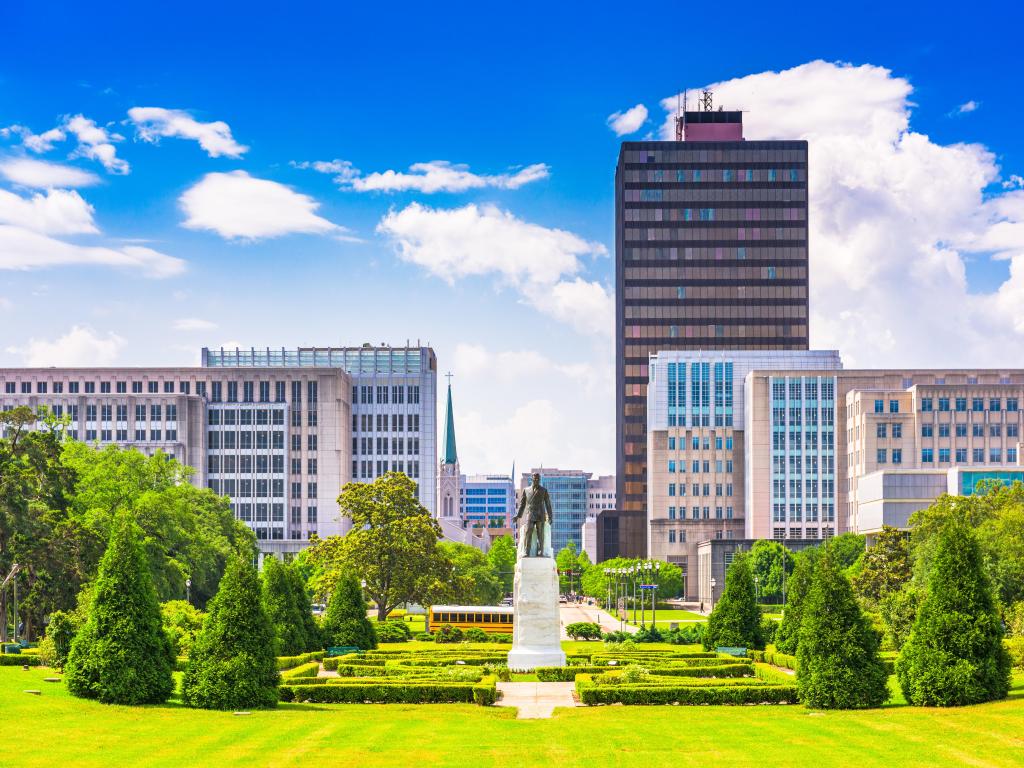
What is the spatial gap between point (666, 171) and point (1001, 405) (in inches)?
2398

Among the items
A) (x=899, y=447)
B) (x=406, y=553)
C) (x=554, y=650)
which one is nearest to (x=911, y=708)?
(x=554, y=650)

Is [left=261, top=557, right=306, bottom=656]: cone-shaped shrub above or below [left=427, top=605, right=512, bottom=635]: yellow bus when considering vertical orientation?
above

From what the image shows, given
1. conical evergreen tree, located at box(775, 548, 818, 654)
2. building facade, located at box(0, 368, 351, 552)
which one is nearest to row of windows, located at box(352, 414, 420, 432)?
building facade, located at box(0, 368, 351, 552)

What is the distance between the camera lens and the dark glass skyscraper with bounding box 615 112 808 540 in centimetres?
17988

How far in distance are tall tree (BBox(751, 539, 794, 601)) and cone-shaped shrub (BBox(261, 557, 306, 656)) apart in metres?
71.0

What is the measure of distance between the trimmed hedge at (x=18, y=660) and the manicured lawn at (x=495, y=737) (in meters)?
9.40

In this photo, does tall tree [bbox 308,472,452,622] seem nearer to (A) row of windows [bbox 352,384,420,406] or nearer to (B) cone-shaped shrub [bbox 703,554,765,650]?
(B) cone-shaped shrub [bbox 703,554,765,650]

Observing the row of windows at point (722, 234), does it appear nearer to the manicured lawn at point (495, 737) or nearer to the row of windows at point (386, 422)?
the row of windows at point (386, 422)

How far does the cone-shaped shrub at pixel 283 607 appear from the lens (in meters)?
66.6

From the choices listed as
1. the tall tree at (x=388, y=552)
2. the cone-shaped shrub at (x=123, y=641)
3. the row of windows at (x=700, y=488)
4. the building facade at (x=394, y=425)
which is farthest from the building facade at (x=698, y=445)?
the cone-shaped shrub at (x=123, y=641)

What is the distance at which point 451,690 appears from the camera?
1886 inches

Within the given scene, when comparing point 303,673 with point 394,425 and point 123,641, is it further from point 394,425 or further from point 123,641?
point 394,425

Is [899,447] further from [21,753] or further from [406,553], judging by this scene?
[21,753]

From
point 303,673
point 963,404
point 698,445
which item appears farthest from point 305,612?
point 698,445
